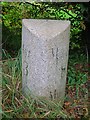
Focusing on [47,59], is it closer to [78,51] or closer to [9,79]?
[9,79]

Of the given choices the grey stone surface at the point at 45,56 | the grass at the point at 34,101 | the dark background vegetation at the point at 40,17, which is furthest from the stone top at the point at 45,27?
the dark background vegetation at the point at 40,17

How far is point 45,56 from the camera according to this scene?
346cm

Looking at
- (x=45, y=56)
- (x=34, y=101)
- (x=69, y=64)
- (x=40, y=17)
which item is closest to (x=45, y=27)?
(x=45, y=56)

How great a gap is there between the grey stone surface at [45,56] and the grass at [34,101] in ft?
0.40

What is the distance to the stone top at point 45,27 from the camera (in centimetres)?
341

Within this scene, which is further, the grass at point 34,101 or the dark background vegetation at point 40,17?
the dark background vegetation at point 40,17

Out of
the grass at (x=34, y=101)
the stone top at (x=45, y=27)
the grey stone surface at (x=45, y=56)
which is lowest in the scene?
the grass at (x=34, y=101)

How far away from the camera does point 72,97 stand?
3.96m

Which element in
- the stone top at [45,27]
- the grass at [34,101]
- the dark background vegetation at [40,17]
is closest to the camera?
the stone top at [45,27]

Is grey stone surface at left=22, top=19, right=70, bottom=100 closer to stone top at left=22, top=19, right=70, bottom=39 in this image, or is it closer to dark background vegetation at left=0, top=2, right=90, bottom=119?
stone top at left=22, top=19, right=70, bottom=39

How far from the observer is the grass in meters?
3.54

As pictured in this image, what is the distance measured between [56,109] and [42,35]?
77cm

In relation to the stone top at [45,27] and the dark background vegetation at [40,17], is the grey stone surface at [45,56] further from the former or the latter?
the dark background vegetation at [40,17]

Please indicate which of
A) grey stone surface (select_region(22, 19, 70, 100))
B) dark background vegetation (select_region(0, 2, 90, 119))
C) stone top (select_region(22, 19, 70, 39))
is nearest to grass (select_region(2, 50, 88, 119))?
dark background vegetation (select_region(0, 2, 90, 119))
